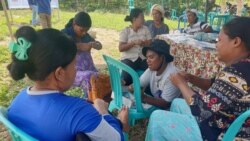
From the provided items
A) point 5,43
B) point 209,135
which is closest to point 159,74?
point 209,135

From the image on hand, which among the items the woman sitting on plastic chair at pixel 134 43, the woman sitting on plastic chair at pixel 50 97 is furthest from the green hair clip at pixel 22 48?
the woman sitting on plastic chair at pixel 134 43

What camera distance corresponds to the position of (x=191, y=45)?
13.4ft

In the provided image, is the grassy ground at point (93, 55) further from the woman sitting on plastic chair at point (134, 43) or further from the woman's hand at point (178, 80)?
the woman's hand at point (178, 80)

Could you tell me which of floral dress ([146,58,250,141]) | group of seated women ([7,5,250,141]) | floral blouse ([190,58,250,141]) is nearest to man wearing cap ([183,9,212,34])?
group of seated women ([7,5,250,141])

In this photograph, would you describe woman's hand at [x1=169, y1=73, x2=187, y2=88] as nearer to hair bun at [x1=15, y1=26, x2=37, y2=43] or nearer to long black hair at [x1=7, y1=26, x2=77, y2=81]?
long black hair at [x1=7, y1=26, x2=77, y2=81]

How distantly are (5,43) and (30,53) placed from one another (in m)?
7.36

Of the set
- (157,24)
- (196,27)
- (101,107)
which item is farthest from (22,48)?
(196,27)

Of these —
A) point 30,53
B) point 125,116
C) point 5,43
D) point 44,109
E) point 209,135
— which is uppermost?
point 30,53

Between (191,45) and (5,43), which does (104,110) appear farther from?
(5,43)

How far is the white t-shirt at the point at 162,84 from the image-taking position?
273cm

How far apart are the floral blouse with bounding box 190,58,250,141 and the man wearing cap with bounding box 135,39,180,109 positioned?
0.95 m

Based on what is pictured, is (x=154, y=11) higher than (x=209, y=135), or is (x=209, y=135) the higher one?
(x=154, y=11)

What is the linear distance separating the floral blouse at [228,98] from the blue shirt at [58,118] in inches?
23.2

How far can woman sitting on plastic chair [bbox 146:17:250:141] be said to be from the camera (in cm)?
160
